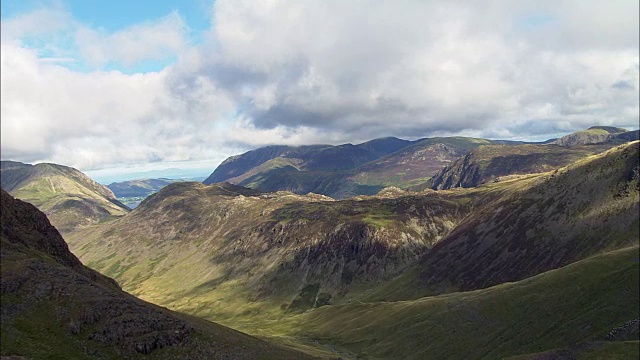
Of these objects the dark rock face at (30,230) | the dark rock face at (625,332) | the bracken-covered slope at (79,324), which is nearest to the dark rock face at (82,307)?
the bracken-covered slope at (79,324)

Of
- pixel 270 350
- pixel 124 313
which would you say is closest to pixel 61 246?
pixel 124 313

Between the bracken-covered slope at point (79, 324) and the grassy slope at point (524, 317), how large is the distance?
5886cm

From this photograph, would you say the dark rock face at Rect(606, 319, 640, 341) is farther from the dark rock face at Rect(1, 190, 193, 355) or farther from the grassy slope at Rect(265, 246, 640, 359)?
the dark rock face at Rect(1, 190, 193, 355)

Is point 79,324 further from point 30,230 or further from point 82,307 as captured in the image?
point 30,230

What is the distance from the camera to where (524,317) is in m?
132

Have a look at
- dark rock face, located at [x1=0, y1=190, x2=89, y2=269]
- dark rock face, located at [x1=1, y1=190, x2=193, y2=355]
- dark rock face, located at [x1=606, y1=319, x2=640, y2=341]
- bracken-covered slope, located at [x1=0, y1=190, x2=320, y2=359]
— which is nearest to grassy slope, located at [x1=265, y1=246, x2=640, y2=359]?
dark rock face, located at [x1=606, y1=319, x2=640, y2=341]

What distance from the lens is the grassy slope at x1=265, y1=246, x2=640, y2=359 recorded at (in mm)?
113812

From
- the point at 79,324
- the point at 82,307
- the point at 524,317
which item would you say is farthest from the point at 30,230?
the point at 524,317

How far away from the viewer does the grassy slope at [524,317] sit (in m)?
114

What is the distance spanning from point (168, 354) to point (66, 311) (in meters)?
23.1

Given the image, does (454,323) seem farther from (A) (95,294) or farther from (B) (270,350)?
(A) (95,294)

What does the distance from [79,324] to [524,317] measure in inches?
4797

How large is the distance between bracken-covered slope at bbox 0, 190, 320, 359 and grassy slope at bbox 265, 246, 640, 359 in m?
58.9

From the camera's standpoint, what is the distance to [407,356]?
480 ft
